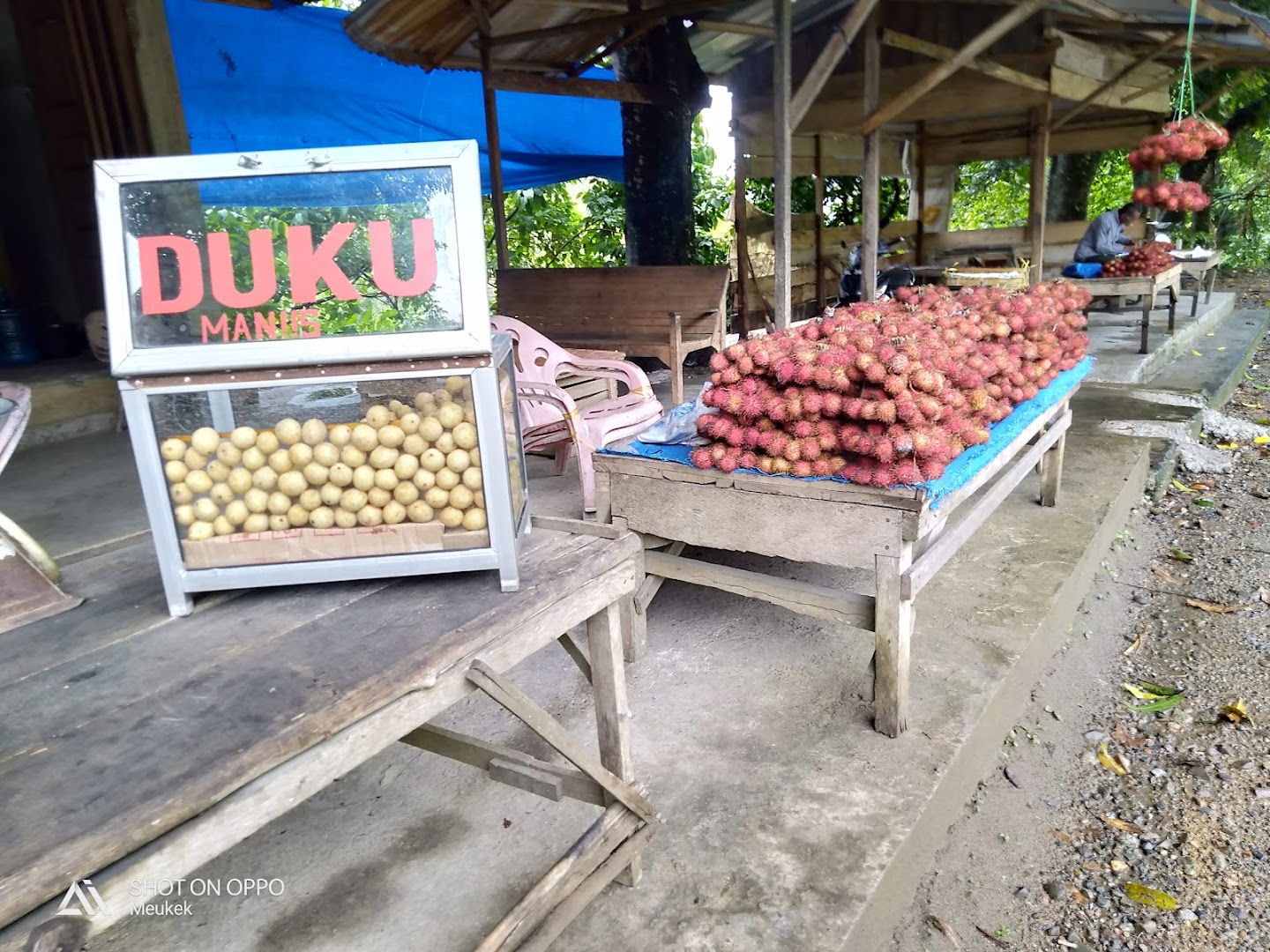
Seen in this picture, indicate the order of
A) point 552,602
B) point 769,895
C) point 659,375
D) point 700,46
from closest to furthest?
point 552,602, point 769,895, point 659,375, point 700,46

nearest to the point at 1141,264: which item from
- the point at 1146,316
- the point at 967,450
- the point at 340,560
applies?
the point at 1146,316

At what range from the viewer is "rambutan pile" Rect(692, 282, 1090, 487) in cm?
237

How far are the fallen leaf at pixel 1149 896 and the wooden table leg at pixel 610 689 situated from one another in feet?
4.52

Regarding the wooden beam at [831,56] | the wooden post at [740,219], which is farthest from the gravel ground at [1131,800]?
the wooden post at [740,219]

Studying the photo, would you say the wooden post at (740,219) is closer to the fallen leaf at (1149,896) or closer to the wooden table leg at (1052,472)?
the wooden table leg at (1052,472)

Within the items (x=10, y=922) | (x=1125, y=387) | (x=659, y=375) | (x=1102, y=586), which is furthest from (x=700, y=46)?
(x=10, y=922)

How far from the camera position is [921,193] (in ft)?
39.2

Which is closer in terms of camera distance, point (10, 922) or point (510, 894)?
point (10, 922)

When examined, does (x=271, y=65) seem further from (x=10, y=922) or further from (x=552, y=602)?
(x=10, y=922)

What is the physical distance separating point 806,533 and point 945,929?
3.44 ft

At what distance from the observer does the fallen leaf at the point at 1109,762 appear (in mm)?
2771

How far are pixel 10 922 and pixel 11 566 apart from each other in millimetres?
917

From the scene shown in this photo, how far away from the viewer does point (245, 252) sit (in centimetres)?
142

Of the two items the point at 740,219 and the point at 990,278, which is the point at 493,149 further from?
the point at 990,278
